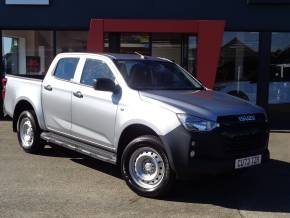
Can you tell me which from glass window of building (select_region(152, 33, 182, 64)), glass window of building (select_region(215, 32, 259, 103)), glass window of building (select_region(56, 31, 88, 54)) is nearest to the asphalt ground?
glass window of building (select_region(215, 32, 259, 103))

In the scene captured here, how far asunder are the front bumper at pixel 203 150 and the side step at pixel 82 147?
1.15 meters

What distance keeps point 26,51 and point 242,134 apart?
920 cm

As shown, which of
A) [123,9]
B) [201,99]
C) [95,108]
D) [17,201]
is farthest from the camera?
[123,9]

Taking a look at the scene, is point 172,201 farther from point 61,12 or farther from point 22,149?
point 61,12

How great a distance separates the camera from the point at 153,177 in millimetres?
6250

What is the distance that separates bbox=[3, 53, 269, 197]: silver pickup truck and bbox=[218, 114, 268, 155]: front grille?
0.04 ft

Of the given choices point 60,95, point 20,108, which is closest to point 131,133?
point 60,95

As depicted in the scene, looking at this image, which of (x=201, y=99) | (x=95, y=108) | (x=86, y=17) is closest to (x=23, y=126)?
(x=95, y=108)

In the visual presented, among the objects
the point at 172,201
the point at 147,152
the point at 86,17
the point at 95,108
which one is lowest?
the point at 172,201

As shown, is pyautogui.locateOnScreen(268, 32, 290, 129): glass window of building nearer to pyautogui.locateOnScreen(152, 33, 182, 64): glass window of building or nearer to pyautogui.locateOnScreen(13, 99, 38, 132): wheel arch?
pyautogui.locateOnScreen(152, 33, 182, 64): glass window of building

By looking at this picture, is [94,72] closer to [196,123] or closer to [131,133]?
[131,133]

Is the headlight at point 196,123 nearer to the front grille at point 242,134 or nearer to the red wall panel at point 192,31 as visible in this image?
the front grille at point 242,134

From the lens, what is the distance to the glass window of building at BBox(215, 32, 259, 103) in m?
13.5

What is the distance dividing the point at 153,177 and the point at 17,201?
5.53ft
